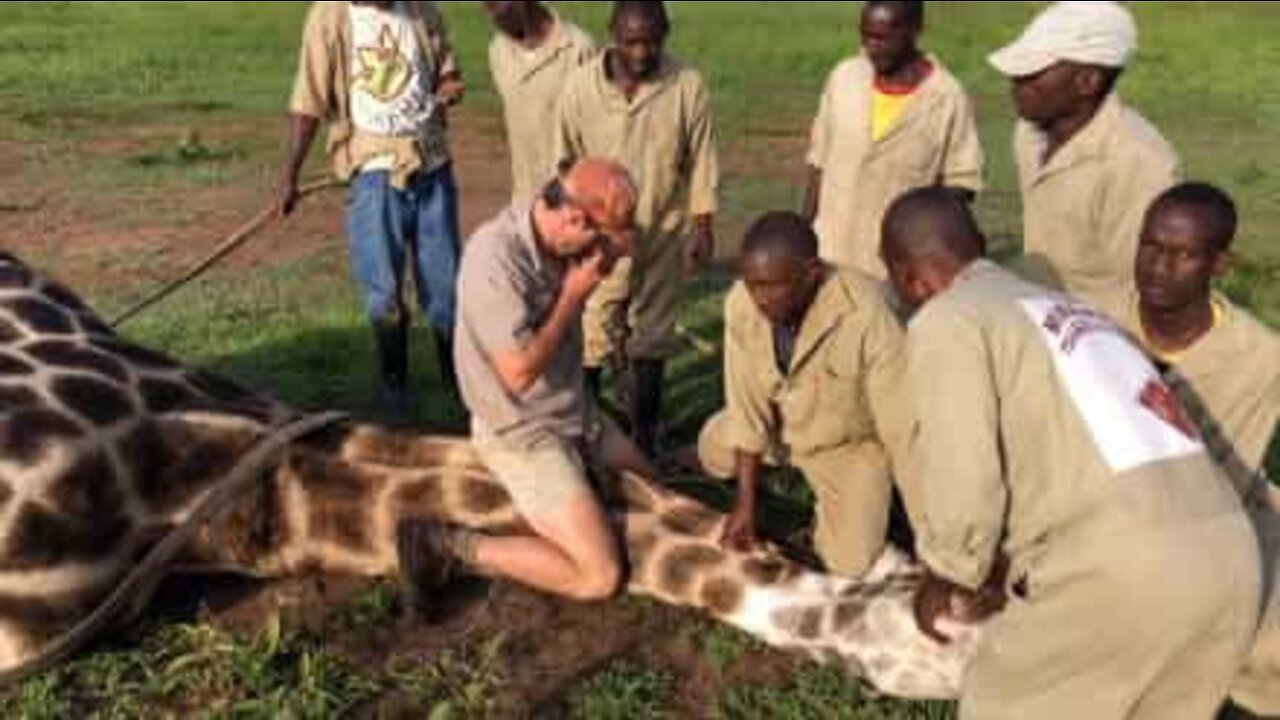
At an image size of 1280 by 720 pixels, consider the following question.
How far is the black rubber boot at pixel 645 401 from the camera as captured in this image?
6.45 m

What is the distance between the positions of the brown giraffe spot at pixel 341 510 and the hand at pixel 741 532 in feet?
3.76

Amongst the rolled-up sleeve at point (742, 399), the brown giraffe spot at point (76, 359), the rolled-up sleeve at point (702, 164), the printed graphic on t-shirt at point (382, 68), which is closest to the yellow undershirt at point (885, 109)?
the rolled-up sleeve at point (702, 164)

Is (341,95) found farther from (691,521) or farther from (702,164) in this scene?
(691,521)

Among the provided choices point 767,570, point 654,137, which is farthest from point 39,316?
point 767,570

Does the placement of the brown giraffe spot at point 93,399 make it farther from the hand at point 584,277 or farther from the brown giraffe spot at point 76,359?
the hand at point 584,277

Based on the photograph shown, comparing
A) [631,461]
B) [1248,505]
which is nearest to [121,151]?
[631,461]

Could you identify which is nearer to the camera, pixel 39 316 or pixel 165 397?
pixel 165 397

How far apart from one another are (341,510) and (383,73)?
2126 mm

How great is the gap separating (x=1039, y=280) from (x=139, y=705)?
9.67 ft

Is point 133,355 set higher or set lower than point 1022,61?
lower

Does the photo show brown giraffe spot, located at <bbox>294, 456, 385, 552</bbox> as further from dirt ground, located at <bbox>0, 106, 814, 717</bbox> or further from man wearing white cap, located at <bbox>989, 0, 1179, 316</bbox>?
man wearing white cap, located at <bbox>989, 0, 1179, 316</bbox>

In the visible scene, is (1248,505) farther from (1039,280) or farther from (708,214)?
(708,214)

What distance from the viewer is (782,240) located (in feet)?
15.3

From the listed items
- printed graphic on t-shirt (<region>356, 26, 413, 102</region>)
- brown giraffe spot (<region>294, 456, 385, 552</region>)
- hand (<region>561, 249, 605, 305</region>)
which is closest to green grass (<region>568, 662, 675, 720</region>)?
brown giraffe spot (<region>294, 456, 385, 552</region>)
